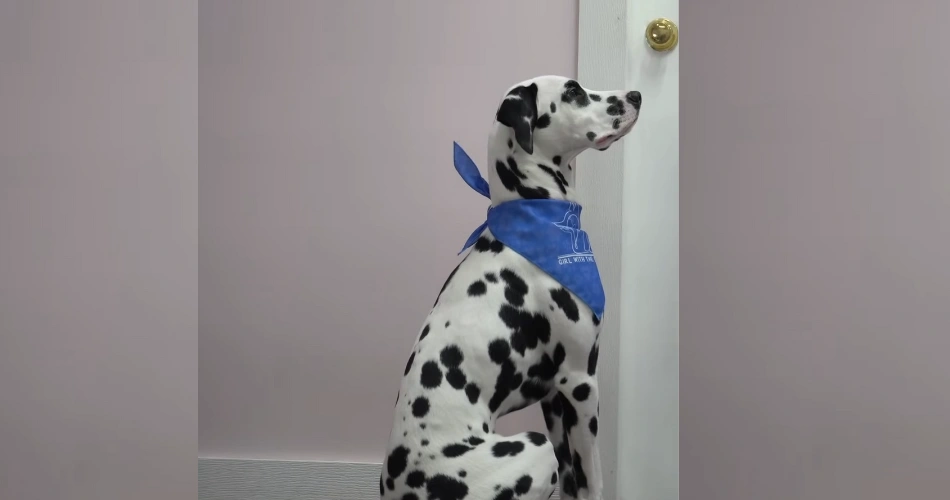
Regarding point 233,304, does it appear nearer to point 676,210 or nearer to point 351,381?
point 351,381

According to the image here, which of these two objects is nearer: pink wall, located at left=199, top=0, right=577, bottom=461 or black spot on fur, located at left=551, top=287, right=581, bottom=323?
black spot on fur, located at left=551, top=287, right=581, bottom=323

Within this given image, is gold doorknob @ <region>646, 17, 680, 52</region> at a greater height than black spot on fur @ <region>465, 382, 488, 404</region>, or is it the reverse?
gold doorknob @ <region>646, 17, 680, 52</region>

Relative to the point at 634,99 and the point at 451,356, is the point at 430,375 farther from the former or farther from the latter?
the point at 634,99

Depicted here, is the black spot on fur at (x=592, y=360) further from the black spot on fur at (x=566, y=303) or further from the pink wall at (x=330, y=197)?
the pink wall at (x=330, y=197)

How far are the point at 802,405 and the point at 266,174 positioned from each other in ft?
4.95

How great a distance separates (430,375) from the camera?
4.29 ft

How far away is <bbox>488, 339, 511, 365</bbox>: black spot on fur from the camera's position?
4.38 ft

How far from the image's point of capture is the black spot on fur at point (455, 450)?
124 centimetres

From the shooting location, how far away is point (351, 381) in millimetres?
2107

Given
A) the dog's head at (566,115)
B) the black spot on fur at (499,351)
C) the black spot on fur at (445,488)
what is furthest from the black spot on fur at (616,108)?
the black spot on fur at (445,488)

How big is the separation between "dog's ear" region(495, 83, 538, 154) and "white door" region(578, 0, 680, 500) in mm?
514

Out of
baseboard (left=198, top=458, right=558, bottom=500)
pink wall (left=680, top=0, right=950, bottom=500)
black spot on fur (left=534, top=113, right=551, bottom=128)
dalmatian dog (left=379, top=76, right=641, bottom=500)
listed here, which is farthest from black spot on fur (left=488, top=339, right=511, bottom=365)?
pink wall (left=680, top=0, right=950, bottom=500)

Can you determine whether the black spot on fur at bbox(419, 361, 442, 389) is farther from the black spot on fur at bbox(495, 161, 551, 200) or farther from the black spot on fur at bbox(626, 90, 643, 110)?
the black spot on fur at bbox(626, 90, 643, 110)

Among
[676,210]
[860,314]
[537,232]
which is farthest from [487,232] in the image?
[860,314]
